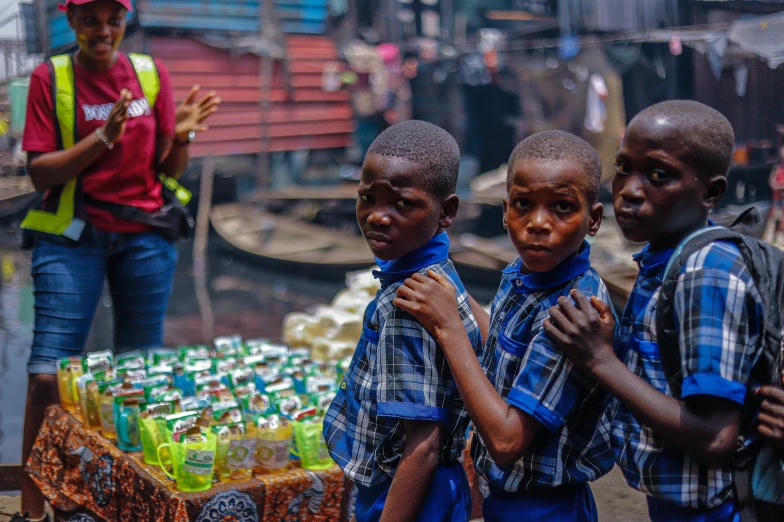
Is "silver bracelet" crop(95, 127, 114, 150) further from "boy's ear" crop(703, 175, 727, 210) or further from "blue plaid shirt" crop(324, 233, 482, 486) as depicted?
"boy's ear" crop(703, 175, 727, 210)

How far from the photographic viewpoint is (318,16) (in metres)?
11.6

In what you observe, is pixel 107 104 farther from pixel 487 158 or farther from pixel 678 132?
pixel 487 158

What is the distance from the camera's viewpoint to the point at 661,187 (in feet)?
5.17

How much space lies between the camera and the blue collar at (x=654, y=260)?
1.62m

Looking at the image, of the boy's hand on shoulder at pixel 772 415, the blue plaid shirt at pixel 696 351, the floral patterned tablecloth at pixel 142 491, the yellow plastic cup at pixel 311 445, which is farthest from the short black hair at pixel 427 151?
the floral patterned tablecloth at pixel 142 491

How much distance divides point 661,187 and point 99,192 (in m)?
2.38

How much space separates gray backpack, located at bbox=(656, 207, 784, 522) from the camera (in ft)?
4.86

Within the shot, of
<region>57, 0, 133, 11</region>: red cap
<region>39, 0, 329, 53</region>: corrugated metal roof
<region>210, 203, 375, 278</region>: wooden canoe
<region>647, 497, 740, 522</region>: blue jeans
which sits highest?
<region>39, 0, 329, 53</region>: corrugated metal roof

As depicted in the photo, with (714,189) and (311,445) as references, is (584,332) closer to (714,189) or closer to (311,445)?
(714,189)

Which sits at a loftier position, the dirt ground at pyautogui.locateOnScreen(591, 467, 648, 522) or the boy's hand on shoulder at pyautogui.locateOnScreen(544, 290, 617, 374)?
the boy's hand on shoulder at pyautogui.locateOnScreen(544, 290, 617, 374)

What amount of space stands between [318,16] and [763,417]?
36.0ft

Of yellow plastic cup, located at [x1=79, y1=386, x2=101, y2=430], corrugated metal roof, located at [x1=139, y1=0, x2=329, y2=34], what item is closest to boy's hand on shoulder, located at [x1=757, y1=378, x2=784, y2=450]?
yellow plastic cup, located at [x1=79, y1=386, x2=101, y2=430]

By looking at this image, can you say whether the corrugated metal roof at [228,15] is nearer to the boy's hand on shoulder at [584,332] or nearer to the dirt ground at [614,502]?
the dirt ground at [614,502]

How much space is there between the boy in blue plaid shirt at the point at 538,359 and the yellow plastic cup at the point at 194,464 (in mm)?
942
